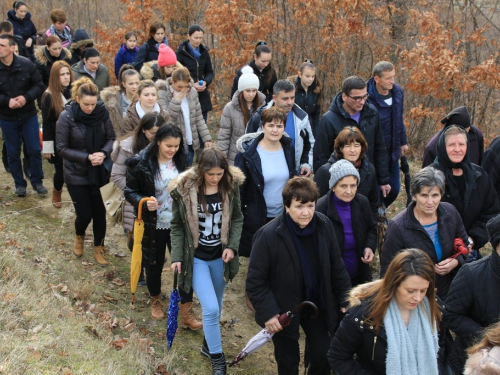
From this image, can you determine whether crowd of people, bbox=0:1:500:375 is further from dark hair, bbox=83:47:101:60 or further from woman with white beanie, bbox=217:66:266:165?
dark hair, bbox=83:47:101:60

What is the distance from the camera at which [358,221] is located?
5531 millimetres

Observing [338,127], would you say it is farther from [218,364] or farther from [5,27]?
[5,27]

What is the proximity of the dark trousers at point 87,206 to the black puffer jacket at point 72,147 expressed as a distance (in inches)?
4.3

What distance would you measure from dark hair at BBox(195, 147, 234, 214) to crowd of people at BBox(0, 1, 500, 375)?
1 centimetres

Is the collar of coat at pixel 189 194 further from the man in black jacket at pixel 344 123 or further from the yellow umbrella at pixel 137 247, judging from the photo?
the man in black jacket at pixel 344 123

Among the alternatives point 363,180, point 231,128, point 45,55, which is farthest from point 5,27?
point 363,180

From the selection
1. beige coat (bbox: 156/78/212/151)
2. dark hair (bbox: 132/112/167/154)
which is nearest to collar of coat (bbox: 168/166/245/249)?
dark hair (bbox: 132/112/167/154)

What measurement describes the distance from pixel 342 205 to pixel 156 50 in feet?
24.0

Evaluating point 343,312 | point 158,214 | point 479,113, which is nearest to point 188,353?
point 158,214

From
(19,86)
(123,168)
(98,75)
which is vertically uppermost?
(98,75)

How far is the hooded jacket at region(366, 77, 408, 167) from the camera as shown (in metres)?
7.77

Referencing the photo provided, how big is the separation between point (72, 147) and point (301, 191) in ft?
12.8

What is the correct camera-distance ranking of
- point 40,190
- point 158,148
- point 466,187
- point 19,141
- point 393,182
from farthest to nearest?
point 40,190 < point 19,141 < point 393,182 < point 158,148 < point 466,187

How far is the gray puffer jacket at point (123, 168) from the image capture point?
6750mm
